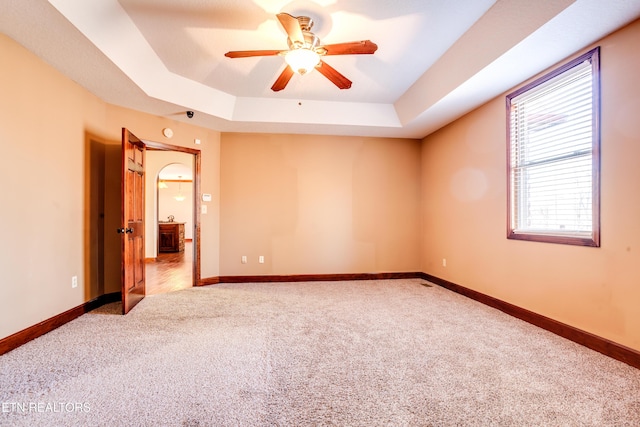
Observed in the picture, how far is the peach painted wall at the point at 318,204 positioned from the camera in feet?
16.1

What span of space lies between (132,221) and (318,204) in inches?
107

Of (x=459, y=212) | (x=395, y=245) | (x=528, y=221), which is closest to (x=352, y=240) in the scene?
(x=395, y=245)

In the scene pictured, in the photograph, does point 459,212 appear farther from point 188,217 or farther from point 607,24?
point 188,217

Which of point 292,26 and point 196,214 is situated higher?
point 292,26

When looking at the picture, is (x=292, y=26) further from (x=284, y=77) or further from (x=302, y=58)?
(x=284, y=77)

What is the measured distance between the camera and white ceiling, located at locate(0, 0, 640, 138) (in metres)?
2.23

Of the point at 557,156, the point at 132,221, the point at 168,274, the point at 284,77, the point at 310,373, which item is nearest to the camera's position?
the point at 310,373

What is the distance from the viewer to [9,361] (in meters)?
2.14

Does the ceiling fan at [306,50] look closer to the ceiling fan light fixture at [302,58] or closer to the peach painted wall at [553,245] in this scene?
the ceiling fan light fixture at [302,58]

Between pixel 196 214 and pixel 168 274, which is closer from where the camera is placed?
pixel 196 214

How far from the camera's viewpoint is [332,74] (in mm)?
2768

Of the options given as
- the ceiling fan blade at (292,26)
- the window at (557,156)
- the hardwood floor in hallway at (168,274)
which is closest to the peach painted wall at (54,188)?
the hardwood floor in hallway at (168,274)

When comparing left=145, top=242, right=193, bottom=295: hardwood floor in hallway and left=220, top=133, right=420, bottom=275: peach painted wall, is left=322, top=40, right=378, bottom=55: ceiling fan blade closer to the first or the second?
left=220, top=133, right=420, bottom=275: peach painted wall

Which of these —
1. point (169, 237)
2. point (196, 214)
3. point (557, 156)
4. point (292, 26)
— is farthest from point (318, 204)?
point (169, 237)
